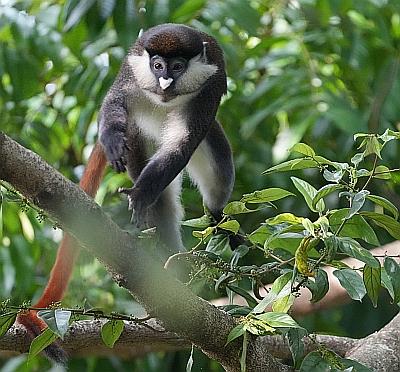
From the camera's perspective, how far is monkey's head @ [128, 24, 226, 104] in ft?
6.61

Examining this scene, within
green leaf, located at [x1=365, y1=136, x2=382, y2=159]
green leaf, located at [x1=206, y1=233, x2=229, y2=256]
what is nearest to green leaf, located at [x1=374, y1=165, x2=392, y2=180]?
green leaf, located at [x1=365, y1=136, x2=382, y2=159]

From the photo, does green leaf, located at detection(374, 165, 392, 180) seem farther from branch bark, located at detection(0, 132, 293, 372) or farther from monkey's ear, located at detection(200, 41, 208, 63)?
monkey's ear, located at detection(200, 41, 208, 63)

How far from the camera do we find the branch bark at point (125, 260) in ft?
3.27

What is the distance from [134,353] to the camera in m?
2.54

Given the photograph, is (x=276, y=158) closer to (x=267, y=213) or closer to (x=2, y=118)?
(x=267, y=213)

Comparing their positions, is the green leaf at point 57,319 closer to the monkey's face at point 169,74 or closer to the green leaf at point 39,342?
the green leaf at point 39,342

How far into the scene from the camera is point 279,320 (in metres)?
1.07

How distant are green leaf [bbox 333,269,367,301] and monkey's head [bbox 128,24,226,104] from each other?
1.01 m

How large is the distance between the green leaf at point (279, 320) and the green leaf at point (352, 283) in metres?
0.11

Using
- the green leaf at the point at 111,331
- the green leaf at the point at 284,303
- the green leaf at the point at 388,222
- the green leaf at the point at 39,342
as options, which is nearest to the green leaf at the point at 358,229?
the green leaf at the point at 388,222

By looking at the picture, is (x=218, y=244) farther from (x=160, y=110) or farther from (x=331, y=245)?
(x=160, y=110)

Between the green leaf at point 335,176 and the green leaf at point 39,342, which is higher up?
the green leaf at point 335,176

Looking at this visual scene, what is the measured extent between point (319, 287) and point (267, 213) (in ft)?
5.46

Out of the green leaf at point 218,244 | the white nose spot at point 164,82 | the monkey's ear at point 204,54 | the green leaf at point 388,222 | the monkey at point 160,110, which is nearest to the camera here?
the green leaf at point 388,222
